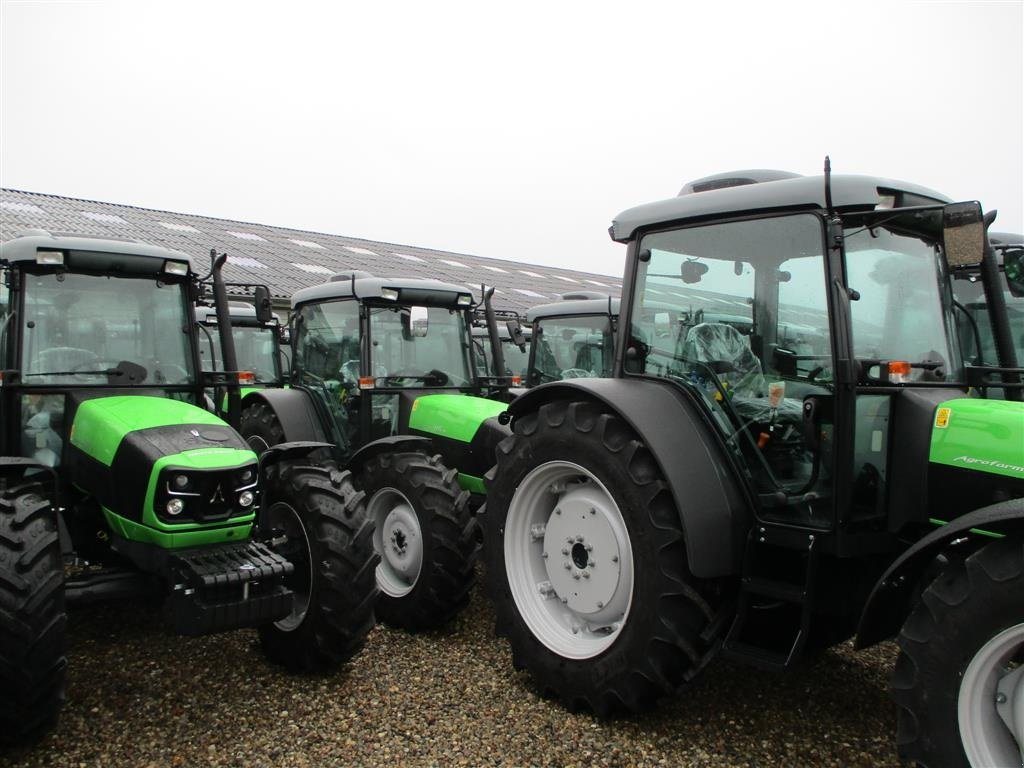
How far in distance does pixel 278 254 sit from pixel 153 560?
14.4 m

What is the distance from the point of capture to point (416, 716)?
355 centimetres

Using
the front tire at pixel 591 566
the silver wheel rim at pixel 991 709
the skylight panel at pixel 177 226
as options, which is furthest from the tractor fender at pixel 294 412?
the skylight panel at pixel 177 226

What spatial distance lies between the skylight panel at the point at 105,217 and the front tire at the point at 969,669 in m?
16.5

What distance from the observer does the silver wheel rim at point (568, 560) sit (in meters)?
3.53

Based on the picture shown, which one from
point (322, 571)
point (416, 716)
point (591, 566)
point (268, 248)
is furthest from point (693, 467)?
point (268, 248)

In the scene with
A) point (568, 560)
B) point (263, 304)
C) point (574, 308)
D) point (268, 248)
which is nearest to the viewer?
point (568, 560)

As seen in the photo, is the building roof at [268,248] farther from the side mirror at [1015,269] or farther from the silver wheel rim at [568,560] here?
the side mirror at [1015,269]

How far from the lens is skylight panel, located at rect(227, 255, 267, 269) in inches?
599

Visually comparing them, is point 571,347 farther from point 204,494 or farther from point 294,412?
point 204,494

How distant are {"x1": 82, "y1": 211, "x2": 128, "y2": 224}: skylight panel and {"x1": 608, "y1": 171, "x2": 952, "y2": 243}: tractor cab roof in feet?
48.6

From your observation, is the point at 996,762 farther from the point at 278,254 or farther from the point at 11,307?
the point at 278,254

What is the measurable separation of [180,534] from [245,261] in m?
13.0

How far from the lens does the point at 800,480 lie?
318cm

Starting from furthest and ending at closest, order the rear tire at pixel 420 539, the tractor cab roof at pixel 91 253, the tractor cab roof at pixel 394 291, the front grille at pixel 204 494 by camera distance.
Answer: the tractor cab roof at pixel 394 291 → the rear tire at pixel 420 539 → the tractor cab roof at pixel 91 253 → the front grille at pixel 204 494
